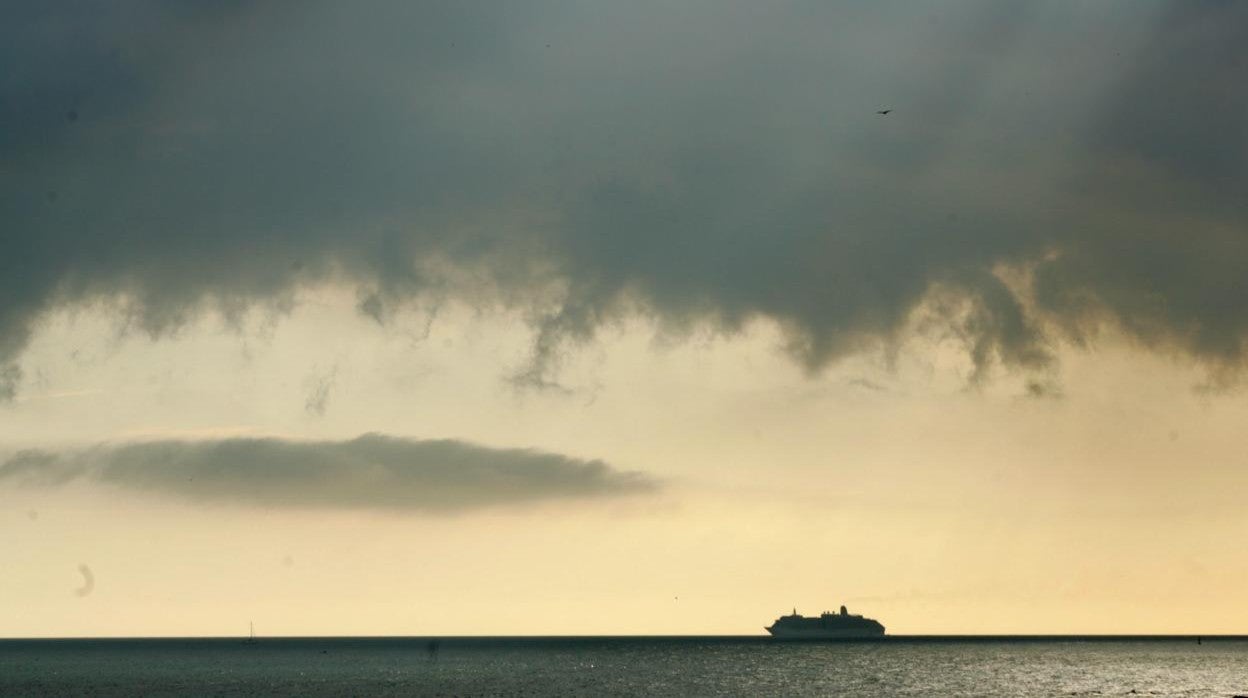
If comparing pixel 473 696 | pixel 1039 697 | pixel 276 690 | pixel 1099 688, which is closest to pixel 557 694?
pixel 473 696

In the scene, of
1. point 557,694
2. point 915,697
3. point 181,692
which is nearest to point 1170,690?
point 915,697

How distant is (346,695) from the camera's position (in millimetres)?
174375

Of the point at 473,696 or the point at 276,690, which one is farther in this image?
the point at 276,690

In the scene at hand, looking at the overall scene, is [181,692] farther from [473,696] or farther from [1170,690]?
[1170,690]

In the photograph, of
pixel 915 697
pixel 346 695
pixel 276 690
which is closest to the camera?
pixel 915 697

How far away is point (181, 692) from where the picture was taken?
183500 millimetres

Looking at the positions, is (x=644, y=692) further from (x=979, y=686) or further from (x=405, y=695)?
(x=979, y=686)

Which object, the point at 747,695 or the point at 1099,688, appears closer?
the point at 747,695

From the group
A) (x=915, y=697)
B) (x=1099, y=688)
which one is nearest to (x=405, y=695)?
(x=915, y=697)

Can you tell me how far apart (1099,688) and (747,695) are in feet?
177

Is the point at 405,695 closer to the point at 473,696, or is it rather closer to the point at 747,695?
the point at 473,696

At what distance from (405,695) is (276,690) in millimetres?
26139

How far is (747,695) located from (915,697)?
19725mm

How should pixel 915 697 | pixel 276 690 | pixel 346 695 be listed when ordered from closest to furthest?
pixel 915 697 < pixel 346 695 < pixel 276 690
